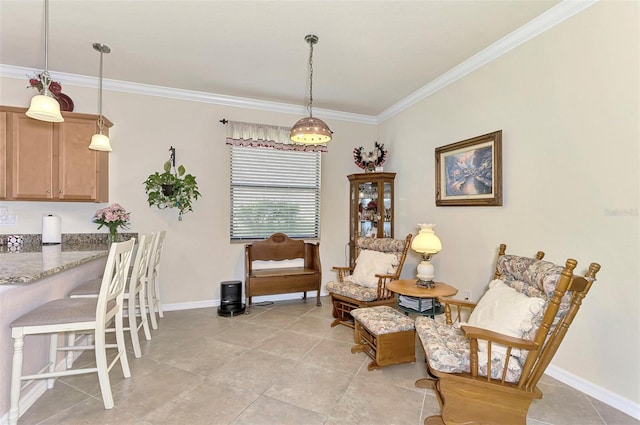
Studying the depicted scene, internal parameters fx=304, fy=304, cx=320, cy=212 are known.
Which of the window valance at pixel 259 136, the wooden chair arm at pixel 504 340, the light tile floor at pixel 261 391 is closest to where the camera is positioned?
the wooden chair arm at pixel 504 340

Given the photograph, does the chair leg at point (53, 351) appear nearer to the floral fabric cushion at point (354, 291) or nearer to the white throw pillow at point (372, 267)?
Result: the floral fabric cushion at point (354, 291)

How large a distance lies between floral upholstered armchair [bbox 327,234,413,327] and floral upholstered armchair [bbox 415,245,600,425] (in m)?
1.36

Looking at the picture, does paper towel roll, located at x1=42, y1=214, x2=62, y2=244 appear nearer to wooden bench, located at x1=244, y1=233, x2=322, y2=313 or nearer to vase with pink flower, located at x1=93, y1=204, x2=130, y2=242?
vase with pink flower, located at x1=93, y1=204, x2=130, y2=242

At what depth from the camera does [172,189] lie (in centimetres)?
379

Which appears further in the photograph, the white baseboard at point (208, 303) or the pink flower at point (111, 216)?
the white baseboard at point (208, 303)

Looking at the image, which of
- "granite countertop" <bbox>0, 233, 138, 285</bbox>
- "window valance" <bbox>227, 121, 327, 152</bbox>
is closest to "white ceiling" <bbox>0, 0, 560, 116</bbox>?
"window valance" <bbox>227, 121, 327, 152</bbox>

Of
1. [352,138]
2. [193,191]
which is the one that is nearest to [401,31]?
[352,138]

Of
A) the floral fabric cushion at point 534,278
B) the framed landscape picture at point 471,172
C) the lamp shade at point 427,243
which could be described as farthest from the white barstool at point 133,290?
the framed landscape picture at point 471,172

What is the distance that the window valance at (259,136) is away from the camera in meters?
4.20

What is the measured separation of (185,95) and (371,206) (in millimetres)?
3008

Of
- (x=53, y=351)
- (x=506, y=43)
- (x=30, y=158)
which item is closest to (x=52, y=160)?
(x=30, y=158)

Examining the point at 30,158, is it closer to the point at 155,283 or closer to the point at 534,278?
the point at 155,283

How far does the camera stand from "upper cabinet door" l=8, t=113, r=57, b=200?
10.5 ft

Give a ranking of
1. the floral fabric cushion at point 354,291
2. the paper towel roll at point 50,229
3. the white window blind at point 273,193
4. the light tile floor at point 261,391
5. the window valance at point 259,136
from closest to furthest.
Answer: the light tile floor at point 261,391
the floral fabric cushion at point 354,291
the paper towel roll at point 50,229
the window valance at point 259,136
the white window blind at point 273,193
